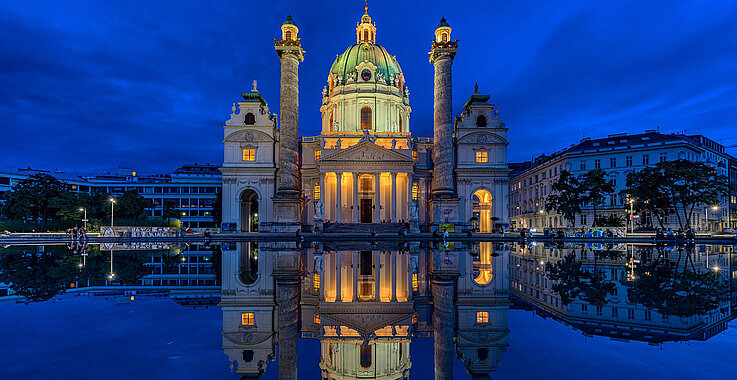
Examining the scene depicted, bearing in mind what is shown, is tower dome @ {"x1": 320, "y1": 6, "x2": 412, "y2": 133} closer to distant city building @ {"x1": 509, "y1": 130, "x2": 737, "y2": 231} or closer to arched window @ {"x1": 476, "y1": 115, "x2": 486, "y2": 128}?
arched window @ {"x1": 476, "y1": 115, "x2": 486, "y2": 128}

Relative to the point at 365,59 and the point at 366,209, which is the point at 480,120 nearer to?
the point at 366,209

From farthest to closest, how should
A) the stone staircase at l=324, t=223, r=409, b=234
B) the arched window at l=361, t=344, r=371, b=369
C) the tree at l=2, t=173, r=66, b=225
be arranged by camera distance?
the tree at l=2, t=173, r=66, b=225 → the stone staircase at l=324, t=223, r=409, b=234 → the arched window at l=361, t=344, r=371, b=369

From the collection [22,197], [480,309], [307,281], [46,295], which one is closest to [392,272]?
[307,281]

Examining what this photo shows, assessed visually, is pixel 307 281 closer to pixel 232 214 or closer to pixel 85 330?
pixel 85 330

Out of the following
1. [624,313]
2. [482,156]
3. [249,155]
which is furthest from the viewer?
[482,156]

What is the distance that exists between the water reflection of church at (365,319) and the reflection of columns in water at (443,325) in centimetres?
2

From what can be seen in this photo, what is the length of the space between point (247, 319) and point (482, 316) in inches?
172

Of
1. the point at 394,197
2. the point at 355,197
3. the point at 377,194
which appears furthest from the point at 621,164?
the point at 355,197

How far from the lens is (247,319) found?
7.40 m

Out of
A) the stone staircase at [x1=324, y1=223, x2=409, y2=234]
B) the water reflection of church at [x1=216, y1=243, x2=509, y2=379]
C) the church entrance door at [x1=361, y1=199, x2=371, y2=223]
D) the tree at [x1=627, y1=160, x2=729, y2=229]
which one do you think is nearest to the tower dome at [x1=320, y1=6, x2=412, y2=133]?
the church entrance door at [x1=361, y1=199, x2=371, y2=223]

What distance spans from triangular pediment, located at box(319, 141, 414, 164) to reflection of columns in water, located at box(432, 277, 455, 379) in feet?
134

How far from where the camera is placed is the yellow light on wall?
756cm

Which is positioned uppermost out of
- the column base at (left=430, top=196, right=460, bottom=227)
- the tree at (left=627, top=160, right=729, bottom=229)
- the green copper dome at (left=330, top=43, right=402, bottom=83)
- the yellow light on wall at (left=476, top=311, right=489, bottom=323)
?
the green copper dome at (left=330, top=43, right=402, bottom=83)

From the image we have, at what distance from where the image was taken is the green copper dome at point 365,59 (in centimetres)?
6706
